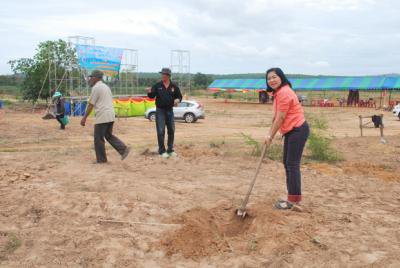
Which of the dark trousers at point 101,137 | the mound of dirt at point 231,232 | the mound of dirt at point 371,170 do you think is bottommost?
the mound of dirt at point 371,170

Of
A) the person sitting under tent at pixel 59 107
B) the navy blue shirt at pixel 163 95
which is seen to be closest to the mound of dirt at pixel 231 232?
the navy blue shirt at pixel 163 95

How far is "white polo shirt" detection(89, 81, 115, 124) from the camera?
776cm

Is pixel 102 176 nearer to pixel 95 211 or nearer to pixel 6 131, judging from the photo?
pixel 95 211

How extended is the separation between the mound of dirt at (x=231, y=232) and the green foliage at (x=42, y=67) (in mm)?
27759

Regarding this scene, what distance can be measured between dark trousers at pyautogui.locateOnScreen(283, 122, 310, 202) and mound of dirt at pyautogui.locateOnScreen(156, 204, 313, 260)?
30 centimetres

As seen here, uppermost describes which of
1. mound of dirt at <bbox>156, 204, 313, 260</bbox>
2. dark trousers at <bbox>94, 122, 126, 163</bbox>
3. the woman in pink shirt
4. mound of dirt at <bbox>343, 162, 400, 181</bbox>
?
the woman in pink shirt

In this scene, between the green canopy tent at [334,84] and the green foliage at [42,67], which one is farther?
the green canopy tent at [334,84]

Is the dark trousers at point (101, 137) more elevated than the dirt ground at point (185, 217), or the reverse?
the dark trousers at point (101, 137)

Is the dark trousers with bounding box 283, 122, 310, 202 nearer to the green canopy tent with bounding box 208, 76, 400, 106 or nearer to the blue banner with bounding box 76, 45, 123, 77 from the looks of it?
the blue banner with bounding box 76, 45, 123, 77

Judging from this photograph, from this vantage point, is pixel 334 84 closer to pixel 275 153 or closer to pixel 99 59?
pixel 99 59

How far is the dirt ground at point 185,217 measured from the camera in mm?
4074

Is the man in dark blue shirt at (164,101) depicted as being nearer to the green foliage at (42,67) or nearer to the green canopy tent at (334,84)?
the green foliage at (42,67)

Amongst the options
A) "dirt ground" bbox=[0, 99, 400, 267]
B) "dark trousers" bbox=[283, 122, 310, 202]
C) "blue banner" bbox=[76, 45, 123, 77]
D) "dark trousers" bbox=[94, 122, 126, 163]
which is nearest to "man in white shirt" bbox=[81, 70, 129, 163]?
"dark trousers" bbox=[94, 122, 126, 163]

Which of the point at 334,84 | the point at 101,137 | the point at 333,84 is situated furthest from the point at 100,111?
the point at 333,84
